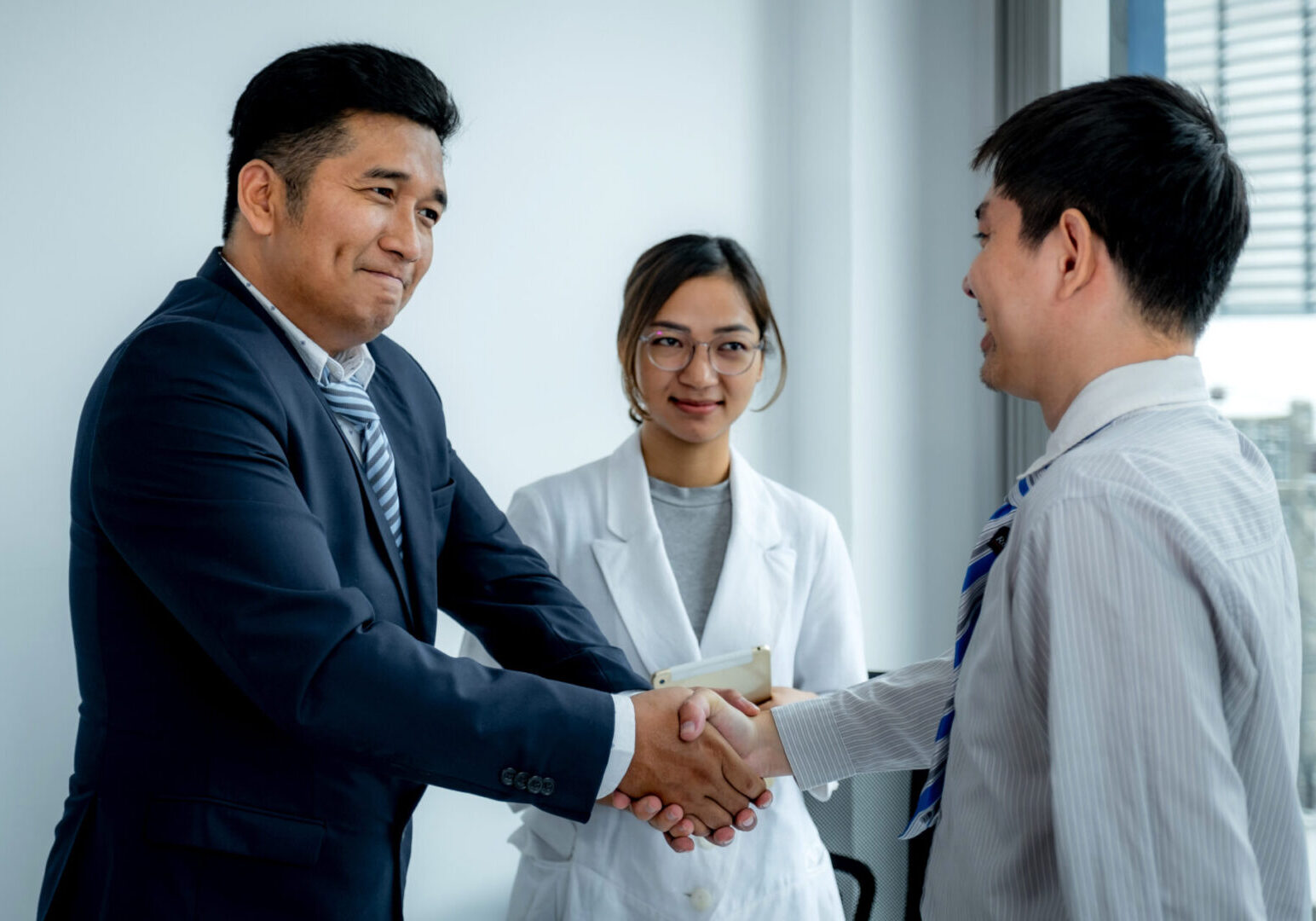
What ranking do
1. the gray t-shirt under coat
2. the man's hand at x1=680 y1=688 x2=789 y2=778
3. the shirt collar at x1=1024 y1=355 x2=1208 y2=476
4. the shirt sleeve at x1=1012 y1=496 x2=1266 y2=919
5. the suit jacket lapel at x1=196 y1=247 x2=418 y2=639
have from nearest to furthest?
the shirt sleeve at x1=1012 y1=496 x2=1266 y2=919 → the shirt collar at x1=1024 y1=355 x2=1208 y2=476 → the suit jacket lapel at x1=196 y1=247 x2=418 y2=639 → the man's hand at x1=680 y1=688 x2=789 y2=778 → the gray t-shirt under coat

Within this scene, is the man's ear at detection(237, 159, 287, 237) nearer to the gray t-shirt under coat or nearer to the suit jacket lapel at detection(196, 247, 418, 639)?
the suit jacket lapel at detection(196, 247, 418, 639)

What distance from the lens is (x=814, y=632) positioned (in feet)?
6.88

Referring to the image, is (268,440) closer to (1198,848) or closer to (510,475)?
(1198,848)

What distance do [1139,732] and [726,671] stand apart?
3.04 feet

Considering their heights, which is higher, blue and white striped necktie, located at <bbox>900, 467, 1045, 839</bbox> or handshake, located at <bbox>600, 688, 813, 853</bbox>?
blue and white striped necktie, located at <bbox>900, 467, 1045, 839</bbox>

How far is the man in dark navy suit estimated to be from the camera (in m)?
1.32

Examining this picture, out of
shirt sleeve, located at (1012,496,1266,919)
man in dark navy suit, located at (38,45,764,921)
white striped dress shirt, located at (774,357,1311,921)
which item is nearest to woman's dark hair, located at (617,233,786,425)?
man in dark navy suit, located at (38,45,764,921)

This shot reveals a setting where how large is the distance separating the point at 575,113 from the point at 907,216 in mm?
1167

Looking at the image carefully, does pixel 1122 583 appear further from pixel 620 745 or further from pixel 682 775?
pixel 682 775

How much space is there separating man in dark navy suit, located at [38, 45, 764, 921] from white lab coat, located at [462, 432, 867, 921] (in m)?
0.36

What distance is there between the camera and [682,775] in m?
1.80

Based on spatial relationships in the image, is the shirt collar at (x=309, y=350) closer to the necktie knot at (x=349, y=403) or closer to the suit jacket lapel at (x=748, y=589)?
the necktie knot at (x=349, y=403)

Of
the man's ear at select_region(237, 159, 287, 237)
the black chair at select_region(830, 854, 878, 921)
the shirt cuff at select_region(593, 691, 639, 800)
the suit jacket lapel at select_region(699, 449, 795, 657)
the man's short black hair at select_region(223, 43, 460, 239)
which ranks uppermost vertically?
the man's short black hair at select_region(223, 43, 460, 239)

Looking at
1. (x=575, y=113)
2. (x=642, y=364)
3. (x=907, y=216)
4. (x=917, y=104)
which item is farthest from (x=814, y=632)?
(x=917, y=104)
